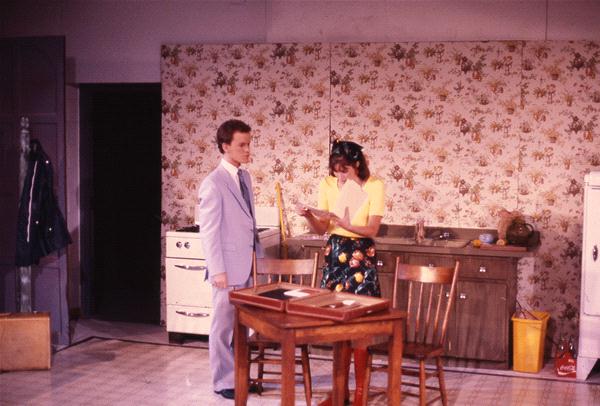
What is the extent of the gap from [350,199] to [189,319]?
208 centimetres

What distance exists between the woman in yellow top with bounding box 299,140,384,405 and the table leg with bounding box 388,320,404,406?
812mm

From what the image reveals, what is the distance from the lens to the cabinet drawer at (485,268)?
5.12m

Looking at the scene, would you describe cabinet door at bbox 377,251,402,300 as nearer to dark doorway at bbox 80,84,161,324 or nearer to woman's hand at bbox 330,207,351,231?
woman's hand at bbox 330,207,351,231

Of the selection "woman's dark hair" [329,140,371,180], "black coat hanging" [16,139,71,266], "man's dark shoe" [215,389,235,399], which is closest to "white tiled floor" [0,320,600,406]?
"man's dark shoe" [215,389,235,399]

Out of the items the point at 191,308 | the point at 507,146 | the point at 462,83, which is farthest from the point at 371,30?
the point at 191,308

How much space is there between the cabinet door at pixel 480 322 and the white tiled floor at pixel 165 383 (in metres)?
0.15

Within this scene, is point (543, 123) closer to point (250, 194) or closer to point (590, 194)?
point (590, 194)

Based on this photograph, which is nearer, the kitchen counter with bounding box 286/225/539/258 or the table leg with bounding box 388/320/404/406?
the table leg with bounding box 388/320/404/406

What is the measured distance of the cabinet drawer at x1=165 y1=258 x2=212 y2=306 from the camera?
18.5ft

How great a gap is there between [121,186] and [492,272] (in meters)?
3.44

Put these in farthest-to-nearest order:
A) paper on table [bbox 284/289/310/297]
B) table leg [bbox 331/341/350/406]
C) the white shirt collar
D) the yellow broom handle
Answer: the yellow broom handle, the white shirt collar, table leg [bbox 331/341/350/406], paper on table [bbox 284/289/310/297]

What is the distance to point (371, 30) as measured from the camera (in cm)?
589

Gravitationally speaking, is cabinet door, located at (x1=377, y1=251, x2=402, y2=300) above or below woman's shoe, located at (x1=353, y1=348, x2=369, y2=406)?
above

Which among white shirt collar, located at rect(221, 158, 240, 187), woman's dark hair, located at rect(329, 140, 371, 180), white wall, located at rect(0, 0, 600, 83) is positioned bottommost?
white shirt collar, located at rect(221, 158, 240, 187)
